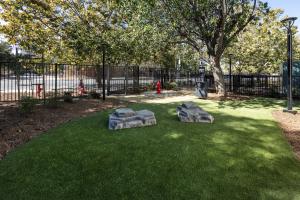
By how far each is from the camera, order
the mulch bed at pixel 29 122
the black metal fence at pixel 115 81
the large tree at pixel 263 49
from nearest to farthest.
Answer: the mulch bed at pixel 29 122 < the black metal fence at pixel 115 81 < the large tree at pixel 263 49

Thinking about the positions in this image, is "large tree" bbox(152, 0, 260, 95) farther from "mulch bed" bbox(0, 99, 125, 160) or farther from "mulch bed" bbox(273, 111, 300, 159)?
"mulch bed" bbox(0, 99, 125, 160)

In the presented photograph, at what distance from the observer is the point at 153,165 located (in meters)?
4.74

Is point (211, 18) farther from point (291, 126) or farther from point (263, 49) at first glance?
point (263, 49)

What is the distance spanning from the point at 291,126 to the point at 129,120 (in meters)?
4.89

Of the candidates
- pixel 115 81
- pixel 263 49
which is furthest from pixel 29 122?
pixel 263 49

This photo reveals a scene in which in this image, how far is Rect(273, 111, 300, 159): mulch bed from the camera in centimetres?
625

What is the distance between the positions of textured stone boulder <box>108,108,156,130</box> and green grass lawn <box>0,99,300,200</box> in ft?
0.99

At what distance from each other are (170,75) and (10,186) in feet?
67.2

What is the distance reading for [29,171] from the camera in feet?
14.8

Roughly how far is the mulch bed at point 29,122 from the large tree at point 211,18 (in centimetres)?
782

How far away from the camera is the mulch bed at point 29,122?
20.2 ft

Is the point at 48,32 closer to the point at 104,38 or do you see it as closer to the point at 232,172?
the point at 104,38

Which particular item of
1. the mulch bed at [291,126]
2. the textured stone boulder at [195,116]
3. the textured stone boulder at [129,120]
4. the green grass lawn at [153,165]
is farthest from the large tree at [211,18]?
the green grass lawn at [153,165]

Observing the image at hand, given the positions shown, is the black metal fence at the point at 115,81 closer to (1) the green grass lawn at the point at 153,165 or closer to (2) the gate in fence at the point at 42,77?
(2) the gate in fence at the point at 42,77
